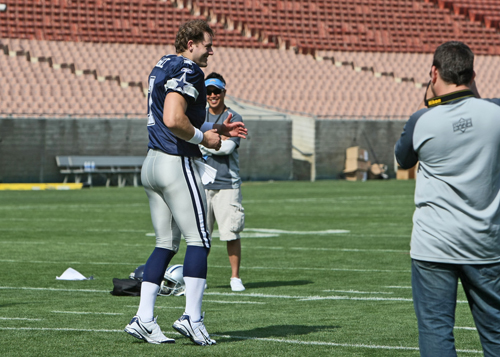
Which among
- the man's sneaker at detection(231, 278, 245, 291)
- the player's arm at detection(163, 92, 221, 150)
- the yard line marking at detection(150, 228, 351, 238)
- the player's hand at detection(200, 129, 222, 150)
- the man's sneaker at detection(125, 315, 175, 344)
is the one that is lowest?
the yard line marking at detection(150, 228, 351, 238)

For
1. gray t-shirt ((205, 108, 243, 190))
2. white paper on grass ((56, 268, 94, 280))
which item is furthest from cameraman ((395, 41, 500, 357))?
white paper on grass ((56, 268, 94, 280))

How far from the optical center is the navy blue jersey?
5344 mm

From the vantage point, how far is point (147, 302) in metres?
5.47

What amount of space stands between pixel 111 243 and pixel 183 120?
761 centimetres

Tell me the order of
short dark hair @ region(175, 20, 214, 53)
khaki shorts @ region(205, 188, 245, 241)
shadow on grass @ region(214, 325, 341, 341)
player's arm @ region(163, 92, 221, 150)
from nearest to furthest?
player's arm @ region(163, 92, 221, 150)
short dark hair @ region(175, 20, 214, 53)
shadow on grass @ region(214, 325, 341, 341)
khaki shorts @ region(205, 188, 245, 241)

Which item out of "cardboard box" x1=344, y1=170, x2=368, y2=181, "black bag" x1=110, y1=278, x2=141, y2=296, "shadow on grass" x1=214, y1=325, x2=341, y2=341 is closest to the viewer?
"shadow on grass" x1=214, y1=325, x2=341, y2=341

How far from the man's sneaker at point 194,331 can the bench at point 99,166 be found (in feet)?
78.3

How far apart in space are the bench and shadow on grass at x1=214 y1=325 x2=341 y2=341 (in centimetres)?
2347

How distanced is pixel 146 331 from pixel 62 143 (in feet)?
80.7

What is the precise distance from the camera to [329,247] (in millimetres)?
11961

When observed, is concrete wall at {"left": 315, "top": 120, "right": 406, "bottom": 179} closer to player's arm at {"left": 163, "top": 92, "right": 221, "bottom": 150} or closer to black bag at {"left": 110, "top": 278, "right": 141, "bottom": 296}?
black bag at {"left": 110, "top": 278, "right": 141, "bottom": 296}

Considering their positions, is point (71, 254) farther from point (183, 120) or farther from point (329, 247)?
point (183, 120)

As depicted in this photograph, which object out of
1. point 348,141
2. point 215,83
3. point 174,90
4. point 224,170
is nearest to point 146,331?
point 174,90

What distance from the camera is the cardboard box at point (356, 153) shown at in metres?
32.2
